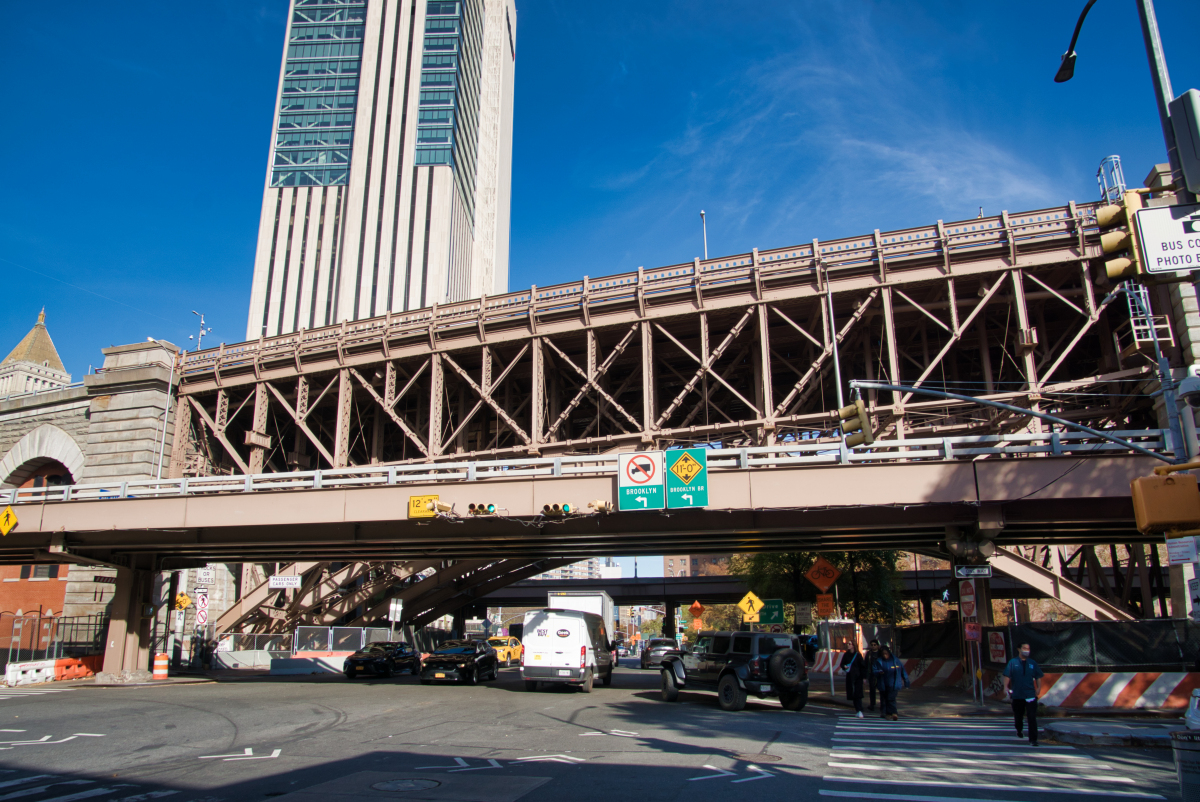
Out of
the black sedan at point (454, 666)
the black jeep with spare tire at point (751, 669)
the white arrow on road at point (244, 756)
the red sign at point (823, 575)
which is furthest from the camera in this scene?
the black sedan at point (454, 666)

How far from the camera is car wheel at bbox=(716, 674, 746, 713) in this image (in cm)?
1877

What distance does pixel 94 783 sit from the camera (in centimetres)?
941

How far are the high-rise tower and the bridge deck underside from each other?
160ft

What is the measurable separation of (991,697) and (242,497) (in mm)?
22678

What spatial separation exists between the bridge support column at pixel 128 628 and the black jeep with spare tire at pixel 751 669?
22.4 metres

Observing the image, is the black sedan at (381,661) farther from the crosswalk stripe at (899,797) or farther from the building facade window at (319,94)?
the building facade window at (319,94)

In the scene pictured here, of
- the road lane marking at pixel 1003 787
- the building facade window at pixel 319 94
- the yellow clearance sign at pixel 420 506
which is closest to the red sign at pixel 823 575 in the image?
the yellow clearance sign at pixel 420 506

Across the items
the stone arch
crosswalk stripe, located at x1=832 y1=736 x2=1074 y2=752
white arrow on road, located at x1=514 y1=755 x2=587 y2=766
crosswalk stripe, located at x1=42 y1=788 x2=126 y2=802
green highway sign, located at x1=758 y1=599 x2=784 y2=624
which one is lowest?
crosswalk stripe, located at x1=832 y1=736 x2=1074 y2=752

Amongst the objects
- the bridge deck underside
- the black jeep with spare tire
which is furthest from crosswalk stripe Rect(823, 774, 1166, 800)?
the bridge deck underside

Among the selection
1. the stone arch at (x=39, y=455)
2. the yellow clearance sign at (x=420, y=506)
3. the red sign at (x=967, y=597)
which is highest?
the stone arch at (x=39, y=455)

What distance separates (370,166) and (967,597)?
92.9m

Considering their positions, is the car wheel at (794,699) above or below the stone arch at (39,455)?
below

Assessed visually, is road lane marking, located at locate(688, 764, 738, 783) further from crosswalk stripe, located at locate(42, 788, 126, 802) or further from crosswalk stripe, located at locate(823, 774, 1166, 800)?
crosswalk stripe, located at locate(42, 788, 126, 802)

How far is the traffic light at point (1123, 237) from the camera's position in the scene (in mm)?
7879
